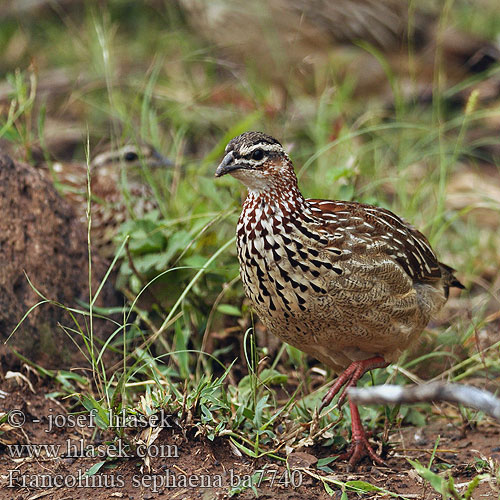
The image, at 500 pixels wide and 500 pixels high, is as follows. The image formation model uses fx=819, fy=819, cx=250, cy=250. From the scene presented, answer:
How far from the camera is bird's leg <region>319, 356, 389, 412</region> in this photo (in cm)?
369

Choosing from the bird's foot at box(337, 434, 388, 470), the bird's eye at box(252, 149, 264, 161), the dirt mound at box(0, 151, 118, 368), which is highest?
the bird's eye at box(252, 149, 264, 161)

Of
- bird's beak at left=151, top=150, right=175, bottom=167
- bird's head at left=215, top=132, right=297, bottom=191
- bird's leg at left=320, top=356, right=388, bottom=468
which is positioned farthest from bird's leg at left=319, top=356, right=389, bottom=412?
bird's beak at left=151, top=150, right=175, bottom=167

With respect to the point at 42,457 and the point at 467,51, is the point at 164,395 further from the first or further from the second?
the point at 467,51

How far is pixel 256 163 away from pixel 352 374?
109cm

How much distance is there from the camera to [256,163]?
3562mm

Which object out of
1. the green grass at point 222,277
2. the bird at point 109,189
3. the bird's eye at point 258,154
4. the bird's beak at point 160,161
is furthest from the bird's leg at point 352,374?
the bird's beak at point 160,161

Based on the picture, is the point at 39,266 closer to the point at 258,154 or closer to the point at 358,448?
the point at 258,154

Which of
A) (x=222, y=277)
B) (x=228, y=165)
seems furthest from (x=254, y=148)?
(x=222, y=277)

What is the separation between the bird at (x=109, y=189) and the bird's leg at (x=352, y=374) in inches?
69.2

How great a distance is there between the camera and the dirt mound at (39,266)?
4.08 metres

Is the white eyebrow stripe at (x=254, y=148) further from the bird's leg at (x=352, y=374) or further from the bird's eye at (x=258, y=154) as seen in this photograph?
the bird's leg at (x=352, y=374)

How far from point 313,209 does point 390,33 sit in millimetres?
5198

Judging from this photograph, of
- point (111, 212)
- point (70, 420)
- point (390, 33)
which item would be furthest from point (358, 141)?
point (70, 420)

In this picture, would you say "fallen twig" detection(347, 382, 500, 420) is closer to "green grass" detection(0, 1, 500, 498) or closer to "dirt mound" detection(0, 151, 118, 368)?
"green grass" detection(0, 1, 500, 498)
